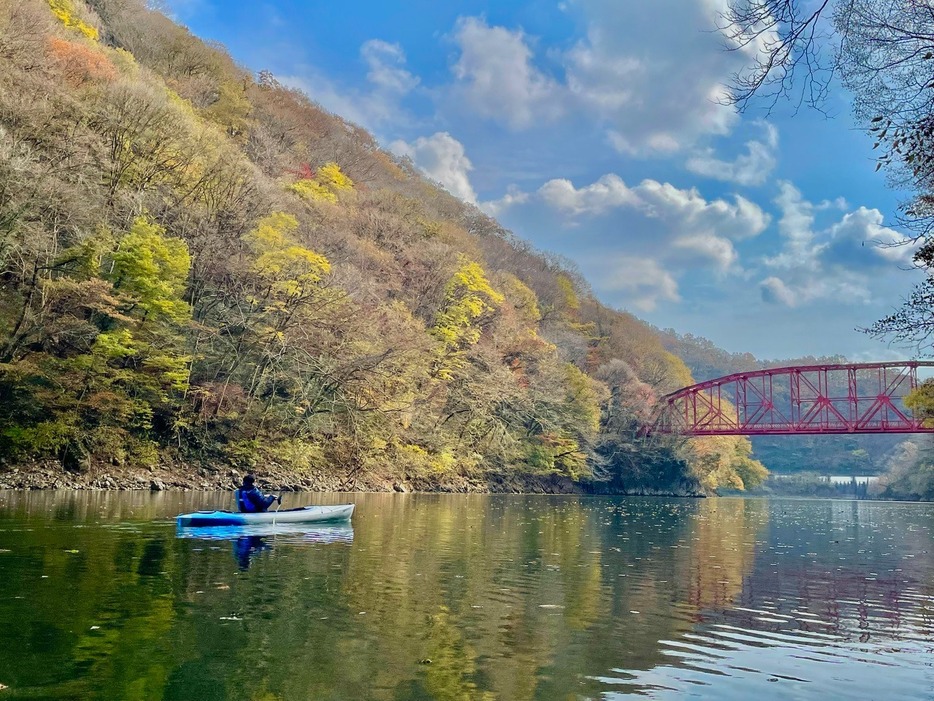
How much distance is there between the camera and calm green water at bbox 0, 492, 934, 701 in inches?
252

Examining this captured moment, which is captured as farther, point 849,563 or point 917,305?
point 849,563

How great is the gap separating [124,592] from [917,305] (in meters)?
14.6

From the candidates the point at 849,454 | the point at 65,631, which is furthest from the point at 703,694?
the point at 849,454

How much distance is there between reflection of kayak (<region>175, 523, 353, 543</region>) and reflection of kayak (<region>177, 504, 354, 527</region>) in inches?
3.7

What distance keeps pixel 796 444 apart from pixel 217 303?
5951 inches

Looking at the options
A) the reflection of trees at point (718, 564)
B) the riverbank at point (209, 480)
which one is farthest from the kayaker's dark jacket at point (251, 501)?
the riverbank at point (209, 480)

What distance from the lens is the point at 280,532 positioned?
59.0 feet

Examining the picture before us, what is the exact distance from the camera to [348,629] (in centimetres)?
815

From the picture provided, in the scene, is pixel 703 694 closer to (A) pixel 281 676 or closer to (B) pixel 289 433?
(A) pixel 281 676

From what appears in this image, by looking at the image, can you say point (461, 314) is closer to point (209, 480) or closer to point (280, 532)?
point (209, 480)

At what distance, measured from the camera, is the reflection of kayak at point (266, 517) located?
1670 cm

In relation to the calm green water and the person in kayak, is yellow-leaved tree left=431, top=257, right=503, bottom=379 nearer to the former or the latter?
the person in kayak

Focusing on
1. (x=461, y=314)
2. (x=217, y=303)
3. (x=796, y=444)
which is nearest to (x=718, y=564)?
(x=217, y=303)

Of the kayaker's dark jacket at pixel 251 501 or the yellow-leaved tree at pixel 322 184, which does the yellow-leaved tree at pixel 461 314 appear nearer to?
the yellow-leaved tree at pixel 322 184
